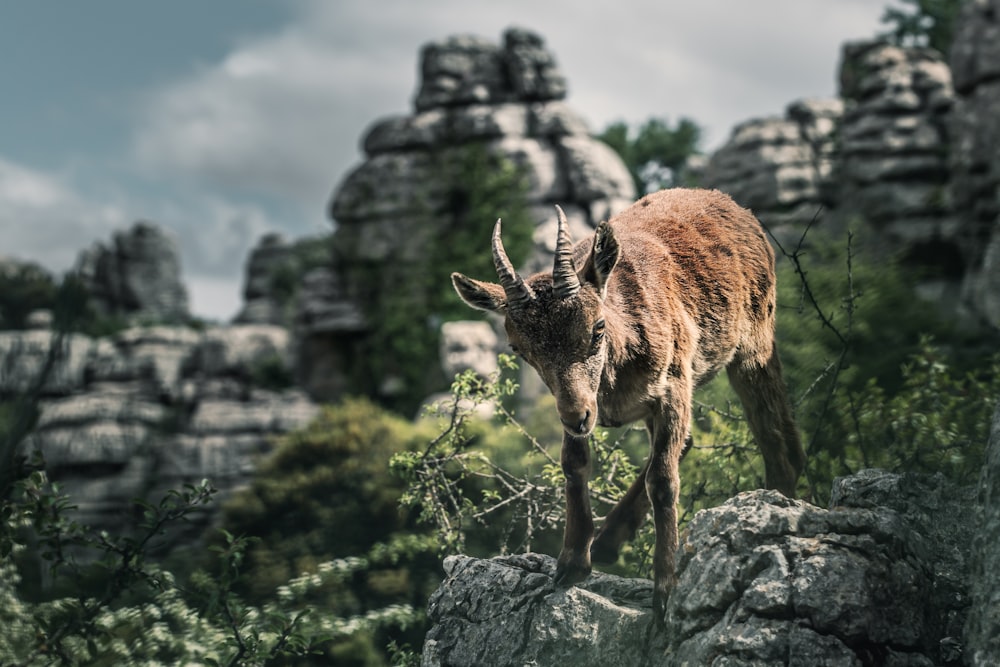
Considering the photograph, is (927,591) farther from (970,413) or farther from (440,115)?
(440,115)

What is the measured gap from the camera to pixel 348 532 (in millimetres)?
14797

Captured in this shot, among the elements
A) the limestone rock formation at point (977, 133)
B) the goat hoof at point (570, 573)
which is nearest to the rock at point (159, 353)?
the limestone rock formation at point (977, 133)

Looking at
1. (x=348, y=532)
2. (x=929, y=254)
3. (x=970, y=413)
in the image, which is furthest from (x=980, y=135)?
(x=348, y=532)

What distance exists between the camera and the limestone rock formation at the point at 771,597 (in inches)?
163

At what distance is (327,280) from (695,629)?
2691cm

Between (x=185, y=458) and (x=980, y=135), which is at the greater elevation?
(x=980, y=135)

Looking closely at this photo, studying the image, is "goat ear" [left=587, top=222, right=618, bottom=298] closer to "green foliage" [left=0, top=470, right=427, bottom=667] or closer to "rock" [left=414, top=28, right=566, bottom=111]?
"green foliage" [left=0, top=470, right=427, bottom=667]

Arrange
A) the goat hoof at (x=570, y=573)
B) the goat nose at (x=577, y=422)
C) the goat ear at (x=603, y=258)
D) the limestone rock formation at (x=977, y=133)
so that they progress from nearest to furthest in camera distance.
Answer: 1. the goat nose at (x=577, y=422)
2. the goat ear at (x=603, y=258)
3. the goat hoof at (x=570, y=573)
4. the limestone rock formation at (x=977, y=133)

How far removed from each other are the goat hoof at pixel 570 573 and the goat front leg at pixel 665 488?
0.47m

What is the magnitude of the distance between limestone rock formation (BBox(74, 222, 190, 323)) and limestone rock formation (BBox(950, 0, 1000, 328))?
122 feet

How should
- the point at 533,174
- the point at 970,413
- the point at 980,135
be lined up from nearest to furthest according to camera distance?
the point at 970,413, the point at 980,135, the point at 533,174

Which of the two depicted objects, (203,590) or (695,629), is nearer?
(695,629)

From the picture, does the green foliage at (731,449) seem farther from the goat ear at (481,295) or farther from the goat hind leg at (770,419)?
the goat ear at (481,295)

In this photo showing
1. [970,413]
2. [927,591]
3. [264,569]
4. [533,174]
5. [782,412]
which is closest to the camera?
[927,591]
